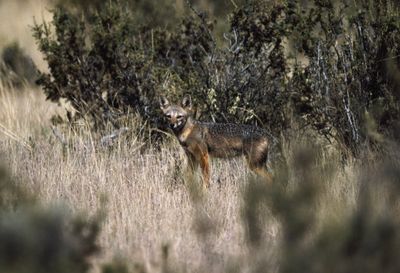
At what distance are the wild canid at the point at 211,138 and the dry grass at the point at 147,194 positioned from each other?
12cm

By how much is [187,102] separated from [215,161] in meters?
0.69

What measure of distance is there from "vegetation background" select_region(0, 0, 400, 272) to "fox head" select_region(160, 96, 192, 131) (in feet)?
1.01

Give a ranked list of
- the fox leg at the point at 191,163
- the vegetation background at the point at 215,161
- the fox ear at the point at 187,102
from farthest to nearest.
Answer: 1. the fox ear at the point at 187,102
2. the fox leg at the point at 191,163
3. the vegetation background at the point at 215,161

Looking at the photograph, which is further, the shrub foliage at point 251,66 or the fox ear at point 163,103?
the fox ear at point 163,103

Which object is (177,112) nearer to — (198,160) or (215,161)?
(198,160)

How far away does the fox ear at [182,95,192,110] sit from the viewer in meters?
8.71

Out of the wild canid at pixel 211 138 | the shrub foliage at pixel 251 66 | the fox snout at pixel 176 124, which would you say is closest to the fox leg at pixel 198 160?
the wild canid at pixel 211 138

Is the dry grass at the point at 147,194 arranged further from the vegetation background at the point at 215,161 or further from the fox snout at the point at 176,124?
the fox snout at the point at 176,124

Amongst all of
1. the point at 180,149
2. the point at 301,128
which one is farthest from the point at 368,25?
the point at 180,149

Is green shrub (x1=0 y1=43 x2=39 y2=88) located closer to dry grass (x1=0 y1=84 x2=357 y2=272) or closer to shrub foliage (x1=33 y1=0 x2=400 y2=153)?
shrub foliage (x1=33 y1=0 x2=400 y2=153)

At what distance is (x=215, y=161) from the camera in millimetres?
8867

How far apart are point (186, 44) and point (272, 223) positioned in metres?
4.87

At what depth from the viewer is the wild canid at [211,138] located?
8438mm

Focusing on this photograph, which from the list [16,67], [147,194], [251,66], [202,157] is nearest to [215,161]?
[202,157]
